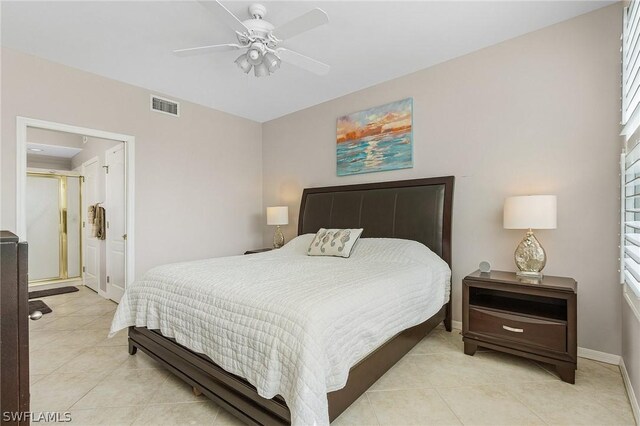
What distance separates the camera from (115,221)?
410 cm

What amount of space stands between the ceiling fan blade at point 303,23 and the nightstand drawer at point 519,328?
234 cm

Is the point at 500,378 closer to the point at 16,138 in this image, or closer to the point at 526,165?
the point at 526,165

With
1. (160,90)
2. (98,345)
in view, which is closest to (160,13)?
(160,90)

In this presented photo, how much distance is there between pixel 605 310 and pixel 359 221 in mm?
2170

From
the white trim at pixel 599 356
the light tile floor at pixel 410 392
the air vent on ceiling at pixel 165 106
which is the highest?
the air vent on ceiling at pixel 165 106

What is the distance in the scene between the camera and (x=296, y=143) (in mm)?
4477

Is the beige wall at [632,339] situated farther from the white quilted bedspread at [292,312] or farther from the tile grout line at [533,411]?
the white quilted bedspread at [292,312]

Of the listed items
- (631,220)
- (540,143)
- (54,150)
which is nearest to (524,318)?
(631,220)

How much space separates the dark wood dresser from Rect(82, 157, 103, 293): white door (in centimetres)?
482

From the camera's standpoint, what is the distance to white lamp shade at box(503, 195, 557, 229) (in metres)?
2.20

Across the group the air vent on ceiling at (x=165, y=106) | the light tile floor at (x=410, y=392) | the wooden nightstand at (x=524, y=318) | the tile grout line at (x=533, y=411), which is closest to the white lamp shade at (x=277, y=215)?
the air vent on ceiling at (x=165, y=106)

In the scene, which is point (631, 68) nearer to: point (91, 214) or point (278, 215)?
point (278, 215)

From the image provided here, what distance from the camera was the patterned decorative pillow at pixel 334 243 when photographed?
296 cm

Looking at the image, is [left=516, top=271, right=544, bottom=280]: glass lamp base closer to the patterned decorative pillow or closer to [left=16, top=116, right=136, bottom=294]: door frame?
the patterned decorative pillow
